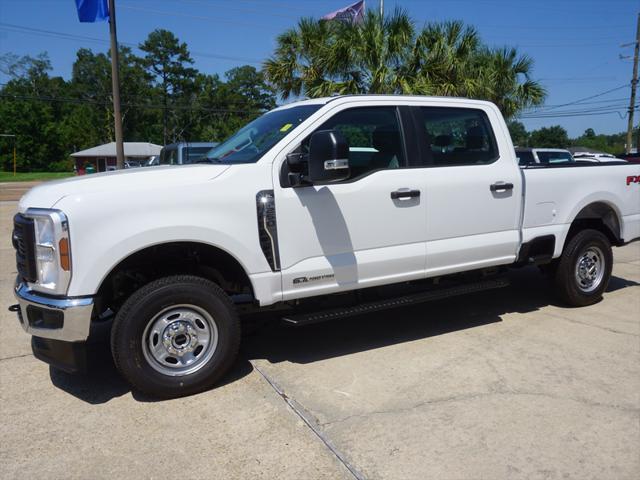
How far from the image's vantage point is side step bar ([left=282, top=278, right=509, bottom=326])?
410cm

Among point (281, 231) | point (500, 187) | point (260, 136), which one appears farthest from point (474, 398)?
point (260, 136)

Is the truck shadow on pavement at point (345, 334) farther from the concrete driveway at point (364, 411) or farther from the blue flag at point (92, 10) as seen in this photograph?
the blue flag at point (92, 10)

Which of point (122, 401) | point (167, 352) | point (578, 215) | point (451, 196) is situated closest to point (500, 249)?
point (451, 196)

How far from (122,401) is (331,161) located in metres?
2.24

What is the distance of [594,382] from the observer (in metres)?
3.96

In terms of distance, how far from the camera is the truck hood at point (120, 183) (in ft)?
11.3

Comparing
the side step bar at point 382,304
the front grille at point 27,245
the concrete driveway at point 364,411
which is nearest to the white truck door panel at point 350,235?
the side step bar at point 382,304

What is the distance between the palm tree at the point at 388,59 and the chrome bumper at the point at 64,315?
1231 centimetres

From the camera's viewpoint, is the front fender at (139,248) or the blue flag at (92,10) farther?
the blue flag at (92,10)

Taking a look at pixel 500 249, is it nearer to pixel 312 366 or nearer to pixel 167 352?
pixel 312 366

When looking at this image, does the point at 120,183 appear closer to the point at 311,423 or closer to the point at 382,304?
the point at 311,423

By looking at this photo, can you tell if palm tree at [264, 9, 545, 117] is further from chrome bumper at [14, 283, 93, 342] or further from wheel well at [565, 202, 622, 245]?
chrome bumper at [14, 283, 93, 342]

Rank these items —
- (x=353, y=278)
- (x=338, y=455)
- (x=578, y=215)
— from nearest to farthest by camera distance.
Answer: (x=338, y=455) → (x=353, y=278) → (x=578, y=215)

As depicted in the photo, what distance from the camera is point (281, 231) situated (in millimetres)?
3898
